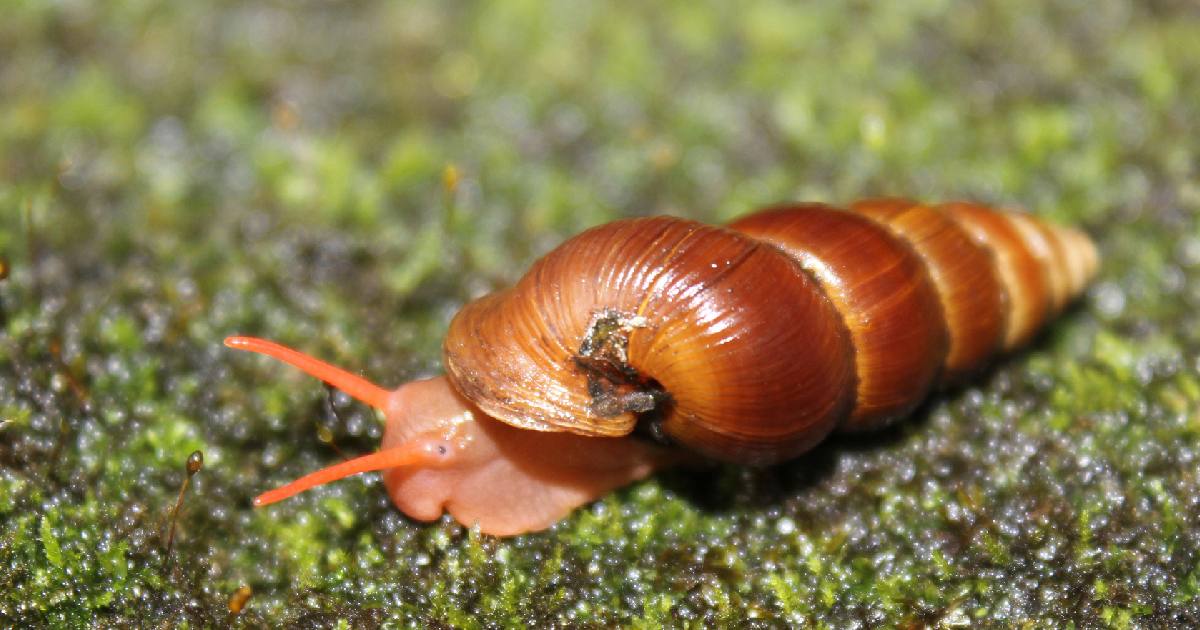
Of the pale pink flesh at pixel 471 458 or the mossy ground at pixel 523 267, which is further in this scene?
the mossy ground at pixel 523 267

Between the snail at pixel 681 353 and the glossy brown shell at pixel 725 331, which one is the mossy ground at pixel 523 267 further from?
the glossy brown shell at pixel 725 331

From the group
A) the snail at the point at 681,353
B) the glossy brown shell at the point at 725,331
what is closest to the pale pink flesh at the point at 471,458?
the snail at the point at 681,353

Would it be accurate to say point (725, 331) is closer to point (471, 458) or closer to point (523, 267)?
point (471, 458)

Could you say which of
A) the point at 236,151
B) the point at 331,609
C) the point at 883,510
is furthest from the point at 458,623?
the point at 236,151

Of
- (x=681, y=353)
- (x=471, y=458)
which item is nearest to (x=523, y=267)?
(x=471, y=458)

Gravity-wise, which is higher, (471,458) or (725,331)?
(725,331)

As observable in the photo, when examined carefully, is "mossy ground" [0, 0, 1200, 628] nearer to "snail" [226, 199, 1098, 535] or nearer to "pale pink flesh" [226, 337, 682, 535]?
"pale pink flesh" [226, 337, 682, 535]

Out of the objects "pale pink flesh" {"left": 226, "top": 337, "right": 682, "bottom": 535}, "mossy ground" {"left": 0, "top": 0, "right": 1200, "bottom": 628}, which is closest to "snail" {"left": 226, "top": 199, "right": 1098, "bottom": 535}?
"pale pink flesh" {"left": 226, "top": 337, "right": 682, "bottom": 535}
